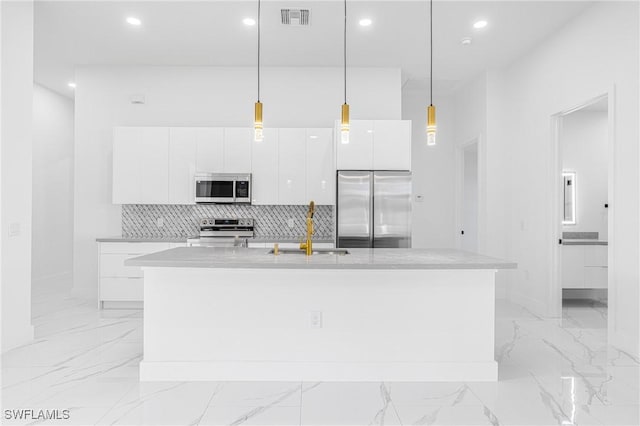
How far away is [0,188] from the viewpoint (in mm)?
3502

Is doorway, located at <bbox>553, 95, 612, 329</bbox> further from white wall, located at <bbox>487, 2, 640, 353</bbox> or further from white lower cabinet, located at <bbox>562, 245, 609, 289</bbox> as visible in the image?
white wall, located at <bbox>487, 2, 640, 353</bbox>

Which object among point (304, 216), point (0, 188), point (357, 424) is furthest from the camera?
point (304, 216)

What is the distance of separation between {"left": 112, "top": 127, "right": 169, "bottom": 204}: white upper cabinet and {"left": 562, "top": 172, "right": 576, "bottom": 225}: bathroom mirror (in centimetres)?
549

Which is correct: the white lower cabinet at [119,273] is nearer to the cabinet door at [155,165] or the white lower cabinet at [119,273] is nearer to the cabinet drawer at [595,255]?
the cabinet door at [155,165]

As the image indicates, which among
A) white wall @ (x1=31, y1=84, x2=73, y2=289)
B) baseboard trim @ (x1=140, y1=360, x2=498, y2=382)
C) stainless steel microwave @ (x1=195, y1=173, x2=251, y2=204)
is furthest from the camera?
white wall @ (x1=31, y1=84, x2=73, y2=289)

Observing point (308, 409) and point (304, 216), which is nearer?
point (308, 409)

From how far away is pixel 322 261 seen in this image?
2.88m

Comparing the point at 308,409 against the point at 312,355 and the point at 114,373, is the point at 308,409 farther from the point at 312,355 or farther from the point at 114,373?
the point at 114,373

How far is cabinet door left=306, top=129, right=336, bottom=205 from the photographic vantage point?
17.5 ft

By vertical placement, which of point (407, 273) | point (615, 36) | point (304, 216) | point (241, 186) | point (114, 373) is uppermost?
point (615, 36)

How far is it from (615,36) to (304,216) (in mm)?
3761

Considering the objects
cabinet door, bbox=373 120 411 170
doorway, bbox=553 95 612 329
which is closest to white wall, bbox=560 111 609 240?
doorway, bbox=553 95 612 329

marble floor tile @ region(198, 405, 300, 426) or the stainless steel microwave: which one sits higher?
the stainless steel microwave

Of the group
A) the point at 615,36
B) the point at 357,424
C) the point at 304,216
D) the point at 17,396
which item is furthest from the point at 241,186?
the point at 615,36
